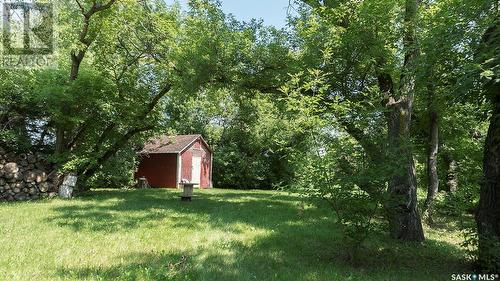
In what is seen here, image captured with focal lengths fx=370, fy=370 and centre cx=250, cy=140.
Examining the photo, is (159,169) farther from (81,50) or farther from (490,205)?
(490,205)

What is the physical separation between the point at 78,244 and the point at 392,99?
7.11 m

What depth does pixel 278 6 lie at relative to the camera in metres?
11.3

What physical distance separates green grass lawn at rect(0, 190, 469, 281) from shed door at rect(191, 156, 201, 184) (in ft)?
56.4

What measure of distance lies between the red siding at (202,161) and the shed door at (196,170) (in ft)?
1.18

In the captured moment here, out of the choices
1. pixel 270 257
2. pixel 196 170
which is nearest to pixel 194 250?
pixel 270 257

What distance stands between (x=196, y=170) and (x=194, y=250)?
2153 centimetres

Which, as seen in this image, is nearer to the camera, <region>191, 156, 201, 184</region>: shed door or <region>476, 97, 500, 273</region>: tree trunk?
<region>476, 97, 500, 273</region>: tree trunk

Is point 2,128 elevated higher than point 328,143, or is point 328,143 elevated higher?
point 2,128

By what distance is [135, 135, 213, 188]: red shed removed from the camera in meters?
25.9

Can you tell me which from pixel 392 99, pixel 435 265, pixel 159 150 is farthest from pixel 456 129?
pixel 159 150

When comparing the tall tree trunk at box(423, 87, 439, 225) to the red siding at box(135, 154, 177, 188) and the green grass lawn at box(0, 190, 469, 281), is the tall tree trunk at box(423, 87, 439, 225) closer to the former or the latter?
the green grass lawn at box(0, 190, 469, 281)

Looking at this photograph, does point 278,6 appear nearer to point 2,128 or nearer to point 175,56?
point 175,56

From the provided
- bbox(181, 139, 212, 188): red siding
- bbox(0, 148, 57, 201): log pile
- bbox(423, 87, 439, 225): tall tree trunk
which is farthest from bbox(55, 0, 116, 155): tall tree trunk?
bbox(181, 139, 212, 188): red siding

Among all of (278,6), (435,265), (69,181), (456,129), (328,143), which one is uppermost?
(278,6)
